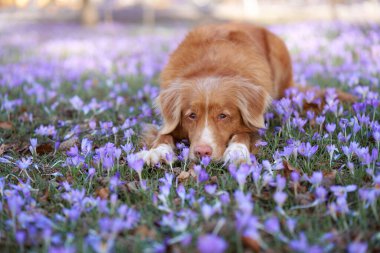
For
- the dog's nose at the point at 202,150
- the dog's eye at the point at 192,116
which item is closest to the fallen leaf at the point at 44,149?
the dog's eye at the point at 192,116

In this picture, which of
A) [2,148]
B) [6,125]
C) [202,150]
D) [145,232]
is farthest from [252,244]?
[6,125]

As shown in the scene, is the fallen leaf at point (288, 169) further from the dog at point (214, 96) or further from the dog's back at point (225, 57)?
the dog's back at point (225, 57)

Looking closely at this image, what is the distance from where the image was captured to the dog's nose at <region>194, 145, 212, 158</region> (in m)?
3.77

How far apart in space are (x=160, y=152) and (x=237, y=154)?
679 millimetres

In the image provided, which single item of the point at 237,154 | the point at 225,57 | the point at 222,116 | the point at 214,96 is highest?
the point at 225,57

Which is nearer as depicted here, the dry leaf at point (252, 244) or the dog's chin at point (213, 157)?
the dry leaf at point (252, 244)

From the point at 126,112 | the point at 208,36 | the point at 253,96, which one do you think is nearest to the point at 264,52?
the point at 208,36

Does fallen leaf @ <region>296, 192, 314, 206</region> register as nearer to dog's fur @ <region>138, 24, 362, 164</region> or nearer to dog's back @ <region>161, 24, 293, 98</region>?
Answer: dog's fur @ <region>138, 24, 362, 164</region>

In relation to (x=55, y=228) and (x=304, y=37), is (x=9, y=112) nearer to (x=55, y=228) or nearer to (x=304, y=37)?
(x=55, y=228)

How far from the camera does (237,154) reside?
364 cm

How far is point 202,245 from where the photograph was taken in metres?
1.91

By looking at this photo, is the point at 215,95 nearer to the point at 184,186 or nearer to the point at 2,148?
the point at 184,186

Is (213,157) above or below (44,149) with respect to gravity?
above

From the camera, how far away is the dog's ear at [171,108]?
4.34m
